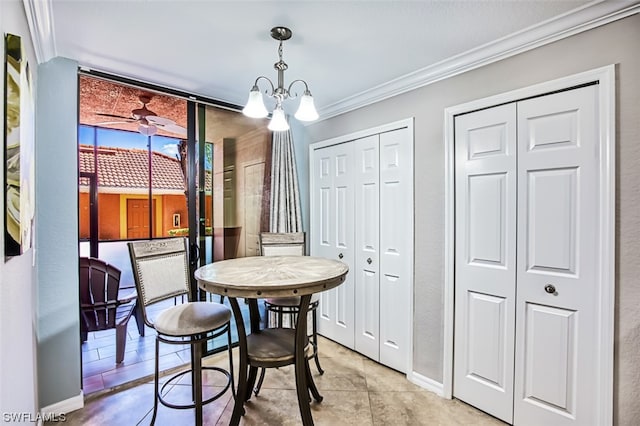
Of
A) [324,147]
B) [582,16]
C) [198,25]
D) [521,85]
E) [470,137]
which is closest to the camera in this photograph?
[582,16]

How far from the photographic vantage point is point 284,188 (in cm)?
341

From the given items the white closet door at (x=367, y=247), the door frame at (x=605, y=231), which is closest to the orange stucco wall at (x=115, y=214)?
the white closet door at (x=367, y=247)

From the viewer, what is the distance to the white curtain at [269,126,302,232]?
337 centimetres

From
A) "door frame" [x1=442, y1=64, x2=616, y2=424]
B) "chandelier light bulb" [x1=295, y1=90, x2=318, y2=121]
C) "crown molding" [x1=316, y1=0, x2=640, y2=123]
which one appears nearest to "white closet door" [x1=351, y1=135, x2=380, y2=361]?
"crown molding" [x1=316, y1=0, x2=640, y2=123]

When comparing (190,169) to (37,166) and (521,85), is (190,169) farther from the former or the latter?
(521,85)

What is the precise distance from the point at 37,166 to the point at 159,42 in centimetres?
114

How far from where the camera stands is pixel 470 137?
87.0 inches

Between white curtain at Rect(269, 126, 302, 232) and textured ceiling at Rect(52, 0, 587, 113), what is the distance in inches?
37.5

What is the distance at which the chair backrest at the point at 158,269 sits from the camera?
1.97 meters

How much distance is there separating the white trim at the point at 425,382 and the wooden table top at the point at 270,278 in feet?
3.99

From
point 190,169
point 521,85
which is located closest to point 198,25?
point 190,169

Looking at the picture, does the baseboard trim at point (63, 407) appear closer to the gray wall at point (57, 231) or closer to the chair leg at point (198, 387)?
the gray wall at point (57, 231)

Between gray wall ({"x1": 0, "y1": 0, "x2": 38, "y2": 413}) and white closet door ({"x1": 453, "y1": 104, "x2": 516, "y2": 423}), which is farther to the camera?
white closet door ({"x1": 453, "y1": 104, "x2": 516, "y2": 423})

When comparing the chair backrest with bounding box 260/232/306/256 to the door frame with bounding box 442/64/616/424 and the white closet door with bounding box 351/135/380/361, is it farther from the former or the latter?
the door frame with bounding box 442/64/616/424
